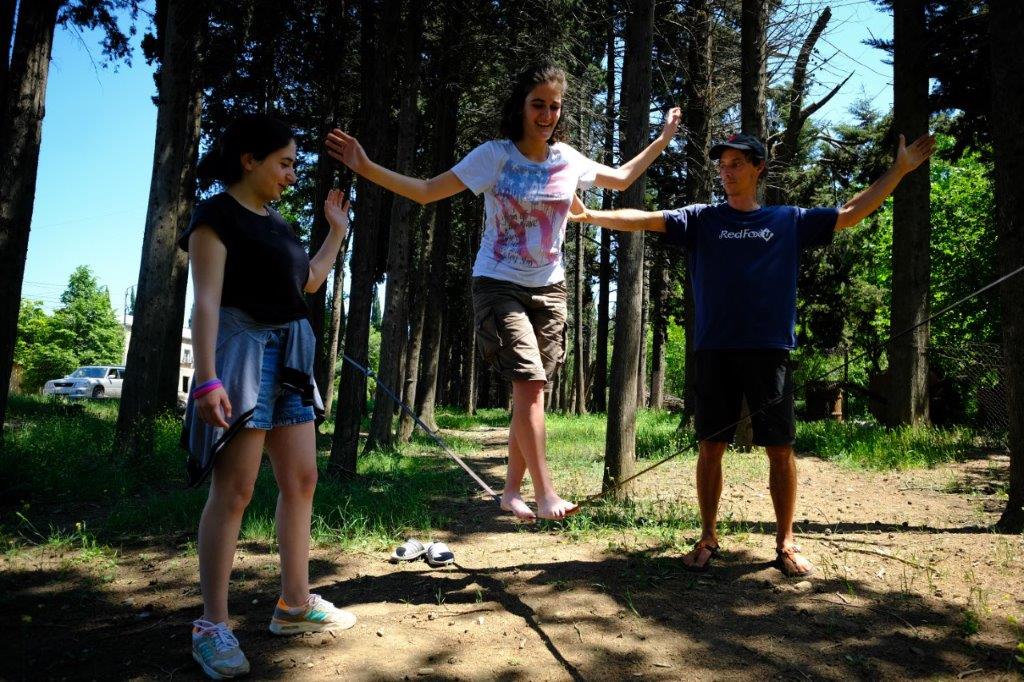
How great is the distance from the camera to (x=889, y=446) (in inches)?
353

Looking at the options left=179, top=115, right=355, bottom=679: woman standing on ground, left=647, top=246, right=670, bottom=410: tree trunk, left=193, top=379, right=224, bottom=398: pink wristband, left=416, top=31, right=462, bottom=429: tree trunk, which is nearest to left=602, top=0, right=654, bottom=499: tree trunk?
left=179, top=115, right=355, bottom=679: woman standing on ground

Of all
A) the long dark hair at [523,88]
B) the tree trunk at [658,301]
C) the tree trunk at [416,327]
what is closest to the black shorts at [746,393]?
the long dark hair at [523,88]

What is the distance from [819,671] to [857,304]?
69.3 ft

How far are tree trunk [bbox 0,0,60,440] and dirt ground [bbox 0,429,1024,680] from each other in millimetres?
4210

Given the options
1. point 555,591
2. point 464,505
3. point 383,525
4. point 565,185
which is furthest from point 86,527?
point 565,185

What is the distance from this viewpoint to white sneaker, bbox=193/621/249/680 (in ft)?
9.44

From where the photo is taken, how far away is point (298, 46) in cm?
1220

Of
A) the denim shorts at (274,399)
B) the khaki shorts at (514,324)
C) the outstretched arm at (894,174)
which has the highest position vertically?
the outstretched arm at (894,174)

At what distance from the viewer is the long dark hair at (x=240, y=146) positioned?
9.94 ft

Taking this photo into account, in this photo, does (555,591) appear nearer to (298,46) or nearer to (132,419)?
(132,419)

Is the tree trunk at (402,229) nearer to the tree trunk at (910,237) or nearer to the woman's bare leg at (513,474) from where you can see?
the woman's bare leg at (513,474)

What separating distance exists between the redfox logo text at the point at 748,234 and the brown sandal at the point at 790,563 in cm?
188

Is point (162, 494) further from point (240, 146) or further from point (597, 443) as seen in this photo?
point (597, 443)

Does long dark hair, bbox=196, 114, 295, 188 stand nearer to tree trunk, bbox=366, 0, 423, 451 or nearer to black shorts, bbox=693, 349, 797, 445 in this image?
black shorts, bbox=693, 349, 797, 445
